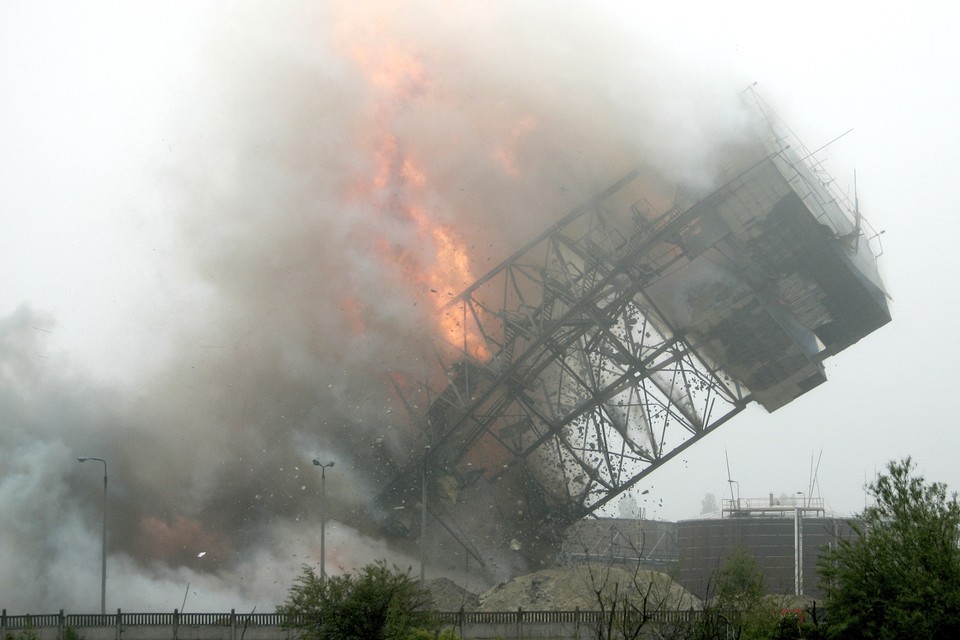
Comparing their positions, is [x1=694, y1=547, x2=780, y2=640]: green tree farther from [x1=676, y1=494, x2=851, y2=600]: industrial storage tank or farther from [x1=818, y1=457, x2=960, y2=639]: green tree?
[x1=676, y1=494, x2=851, y2=600]: industrial storage tank

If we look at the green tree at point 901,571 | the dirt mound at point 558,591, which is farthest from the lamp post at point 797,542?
the green tree at point 901,571

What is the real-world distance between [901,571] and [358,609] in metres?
13.0

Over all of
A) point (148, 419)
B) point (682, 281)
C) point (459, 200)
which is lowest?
point (148, 419)

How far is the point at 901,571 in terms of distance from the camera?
1154 inches

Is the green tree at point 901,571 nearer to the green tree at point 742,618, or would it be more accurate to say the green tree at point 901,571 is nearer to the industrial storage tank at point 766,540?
the green tree at point 742,618

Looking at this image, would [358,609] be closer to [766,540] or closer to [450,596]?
[450,596]

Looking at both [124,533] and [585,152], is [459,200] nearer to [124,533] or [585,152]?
[585,152]

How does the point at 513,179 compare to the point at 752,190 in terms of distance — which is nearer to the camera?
the point at 752,190

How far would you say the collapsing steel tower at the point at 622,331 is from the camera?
45.0m

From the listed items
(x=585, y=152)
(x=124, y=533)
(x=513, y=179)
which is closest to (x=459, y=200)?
(x=513, y=179)

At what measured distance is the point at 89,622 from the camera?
131ft

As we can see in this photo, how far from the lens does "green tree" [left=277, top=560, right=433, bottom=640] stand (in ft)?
103

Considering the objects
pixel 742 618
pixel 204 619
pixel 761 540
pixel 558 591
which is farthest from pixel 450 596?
pixel 761 540

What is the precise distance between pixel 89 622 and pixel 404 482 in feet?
48.7
